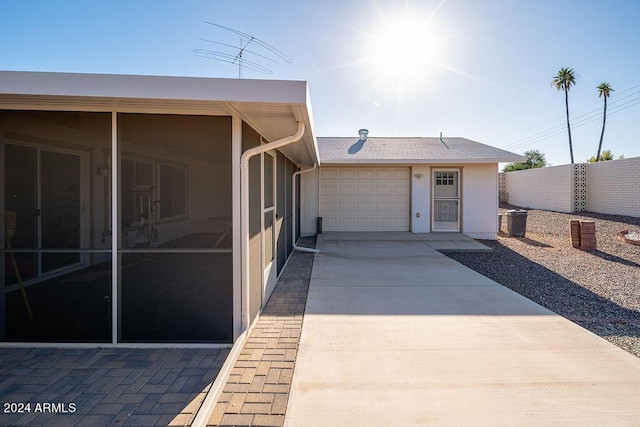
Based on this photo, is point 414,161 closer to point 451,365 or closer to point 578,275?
point 578,275

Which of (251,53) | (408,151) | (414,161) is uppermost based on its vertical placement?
(408,151)

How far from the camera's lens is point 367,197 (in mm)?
10438

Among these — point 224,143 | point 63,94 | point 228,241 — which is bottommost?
point 228,241

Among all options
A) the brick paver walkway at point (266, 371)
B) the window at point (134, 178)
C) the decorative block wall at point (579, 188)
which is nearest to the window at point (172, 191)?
the window at point (134, 178)

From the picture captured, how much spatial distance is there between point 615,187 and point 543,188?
386cm

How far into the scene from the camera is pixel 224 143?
319 centimetres

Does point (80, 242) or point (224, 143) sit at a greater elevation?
point (224, 143)

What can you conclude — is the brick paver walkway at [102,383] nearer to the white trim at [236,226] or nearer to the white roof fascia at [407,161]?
the white trim at [236,226]

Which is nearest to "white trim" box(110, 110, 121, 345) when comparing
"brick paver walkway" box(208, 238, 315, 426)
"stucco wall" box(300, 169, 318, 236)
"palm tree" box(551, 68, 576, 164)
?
"brick paver walkway" box(208, 238, 315, 426)

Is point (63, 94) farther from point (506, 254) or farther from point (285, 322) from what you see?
point (506, 254)

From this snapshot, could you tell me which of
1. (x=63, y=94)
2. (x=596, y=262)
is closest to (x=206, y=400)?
(x=63, y=94)

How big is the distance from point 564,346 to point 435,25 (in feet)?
21.6

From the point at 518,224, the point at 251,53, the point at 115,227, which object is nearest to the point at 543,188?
the point at 518,224

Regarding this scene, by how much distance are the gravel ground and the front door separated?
1.31 m
